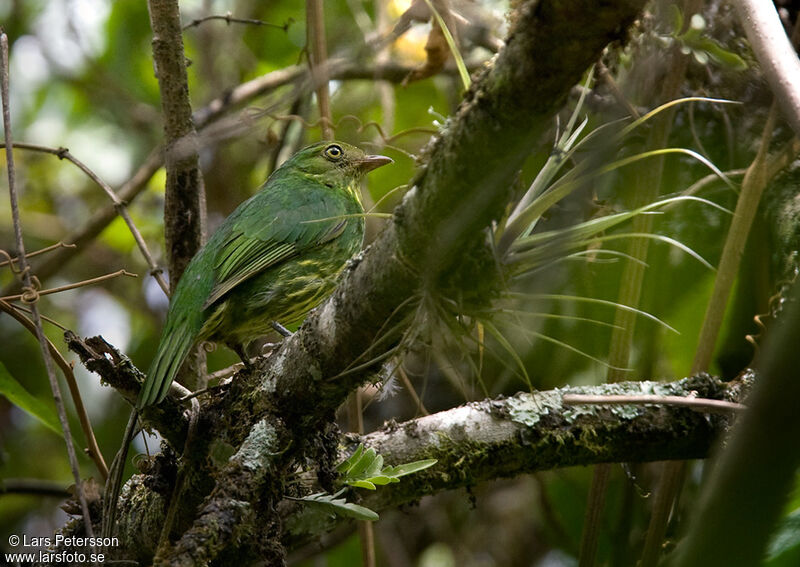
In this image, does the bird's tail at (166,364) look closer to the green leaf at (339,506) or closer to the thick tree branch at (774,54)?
the green leaf at (339,506)

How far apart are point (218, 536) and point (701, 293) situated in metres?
2.46

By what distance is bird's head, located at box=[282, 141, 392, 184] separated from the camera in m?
4.50

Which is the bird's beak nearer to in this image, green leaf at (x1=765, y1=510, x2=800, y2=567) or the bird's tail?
the bird's tail

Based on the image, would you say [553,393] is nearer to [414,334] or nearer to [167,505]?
[414,334]

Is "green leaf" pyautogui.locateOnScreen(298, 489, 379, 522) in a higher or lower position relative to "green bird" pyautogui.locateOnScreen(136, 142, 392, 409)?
lower

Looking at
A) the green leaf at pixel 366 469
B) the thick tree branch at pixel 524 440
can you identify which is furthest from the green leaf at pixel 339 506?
the thick tree branch at pixel 524 440

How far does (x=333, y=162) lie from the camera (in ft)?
14.9

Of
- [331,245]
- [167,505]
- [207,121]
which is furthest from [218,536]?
[207,121]

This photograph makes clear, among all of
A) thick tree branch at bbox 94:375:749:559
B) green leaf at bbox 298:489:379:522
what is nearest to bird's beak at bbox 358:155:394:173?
thick tree branch at bbox 94:375:749:559

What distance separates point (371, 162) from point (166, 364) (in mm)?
2026

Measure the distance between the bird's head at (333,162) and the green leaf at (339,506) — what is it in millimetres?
2319

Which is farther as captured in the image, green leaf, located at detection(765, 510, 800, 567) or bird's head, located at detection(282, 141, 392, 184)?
bird's head, located at detection(282, 141, 392, 184)

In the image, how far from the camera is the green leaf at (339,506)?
7.67 feet

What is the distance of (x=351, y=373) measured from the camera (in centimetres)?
230
